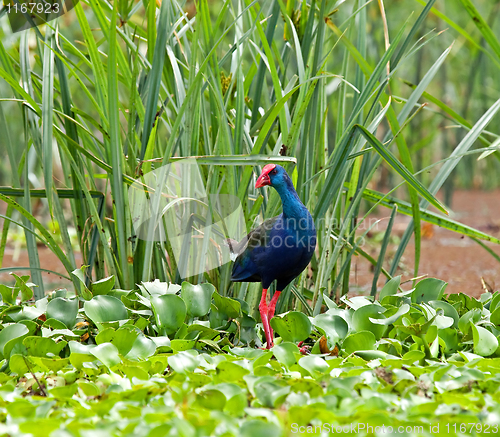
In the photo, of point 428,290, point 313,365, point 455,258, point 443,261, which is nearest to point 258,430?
point 313,365

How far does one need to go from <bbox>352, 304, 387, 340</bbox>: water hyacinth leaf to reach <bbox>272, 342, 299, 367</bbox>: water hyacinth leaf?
1.04ft

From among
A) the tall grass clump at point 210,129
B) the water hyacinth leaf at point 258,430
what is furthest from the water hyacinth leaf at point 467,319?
the water hyacinth leaf at point 258,430

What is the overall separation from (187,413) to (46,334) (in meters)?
0.76

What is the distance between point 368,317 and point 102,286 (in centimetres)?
100

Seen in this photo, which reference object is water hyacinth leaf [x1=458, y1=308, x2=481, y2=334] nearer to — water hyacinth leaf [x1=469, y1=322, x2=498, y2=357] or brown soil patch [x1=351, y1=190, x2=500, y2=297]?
water hyacinth leaf [x1=469, y1=322, x2=498, y2=357]

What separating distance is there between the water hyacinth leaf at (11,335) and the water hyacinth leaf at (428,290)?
4.85 feet

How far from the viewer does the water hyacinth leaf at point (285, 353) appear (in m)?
1.61

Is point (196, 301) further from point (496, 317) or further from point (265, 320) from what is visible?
point (496, 317)

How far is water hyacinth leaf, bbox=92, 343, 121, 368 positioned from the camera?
1.55m

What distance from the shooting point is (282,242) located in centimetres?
190

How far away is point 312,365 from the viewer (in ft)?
5.08

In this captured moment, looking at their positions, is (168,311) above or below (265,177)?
below

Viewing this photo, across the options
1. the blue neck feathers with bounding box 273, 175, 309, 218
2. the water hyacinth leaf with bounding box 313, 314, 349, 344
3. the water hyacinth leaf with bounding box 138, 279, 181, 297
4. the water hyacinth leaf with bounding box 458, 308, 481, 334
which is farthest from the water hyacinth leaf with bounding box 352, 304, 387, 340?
the water hyacinth leaf with bounding box 138, 279, 181, 297

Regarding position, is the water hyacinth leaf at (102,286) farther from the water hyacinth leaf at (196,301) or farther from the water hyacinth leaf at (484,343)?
the water hyacinth leaf at (484,343)
